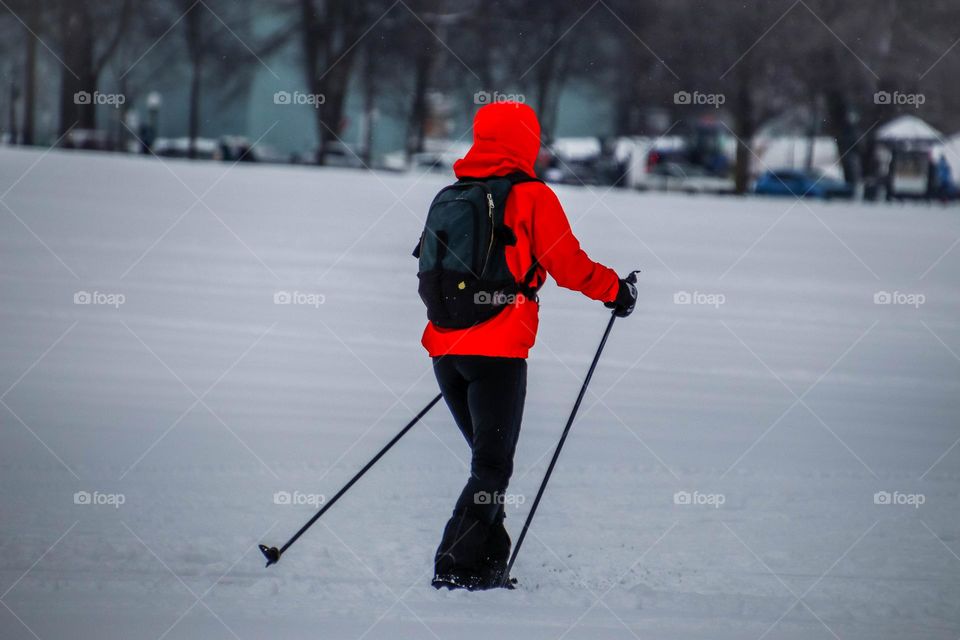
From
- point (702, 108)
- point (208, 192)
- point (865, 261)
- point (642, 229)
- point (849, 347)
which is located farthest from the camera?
point (702, 108)

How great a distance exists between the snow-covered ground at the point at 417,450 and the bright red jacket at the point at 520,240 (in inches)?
31.5

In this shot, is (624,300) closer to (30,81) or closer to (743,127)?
(30,81)

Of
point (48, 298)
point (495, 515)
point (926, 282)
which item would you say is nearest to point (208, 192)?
point (48, 298)

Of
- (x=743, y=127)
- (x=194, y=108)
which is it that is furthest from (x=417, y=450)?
(x=743, y=127)

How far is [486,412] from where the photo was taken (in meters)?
3.74

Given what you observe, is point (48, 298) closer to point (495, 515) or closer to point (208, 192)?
point (495, 515)

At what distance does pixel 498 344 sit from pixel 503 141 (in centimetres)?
61

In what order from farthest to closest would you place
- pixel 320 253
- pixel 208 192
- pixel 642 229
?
pixel 208 192 < pixel 642 229 < pixel 320 253

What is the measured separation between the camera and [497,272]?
3660 mm

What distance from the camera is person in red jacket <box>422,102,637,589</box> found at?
3664 mm

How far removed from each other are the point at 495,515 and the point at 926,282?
411 inches

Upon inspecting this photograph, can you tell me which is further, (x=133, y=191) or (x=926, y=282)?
(x=133, y=191)

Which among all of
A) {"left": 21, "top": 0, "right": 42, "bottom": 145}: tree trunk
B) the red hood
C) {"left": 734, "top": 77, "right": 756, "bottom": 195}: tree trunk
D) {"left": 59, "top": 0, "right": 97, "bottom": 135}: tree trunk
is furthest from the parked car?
the red hood

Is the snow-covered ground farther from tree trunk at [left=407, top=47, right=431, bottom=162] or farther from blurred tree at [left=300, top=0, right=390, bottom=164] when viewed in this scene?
blurred tree at [left=300, top=0, right=390, bottom=164]
